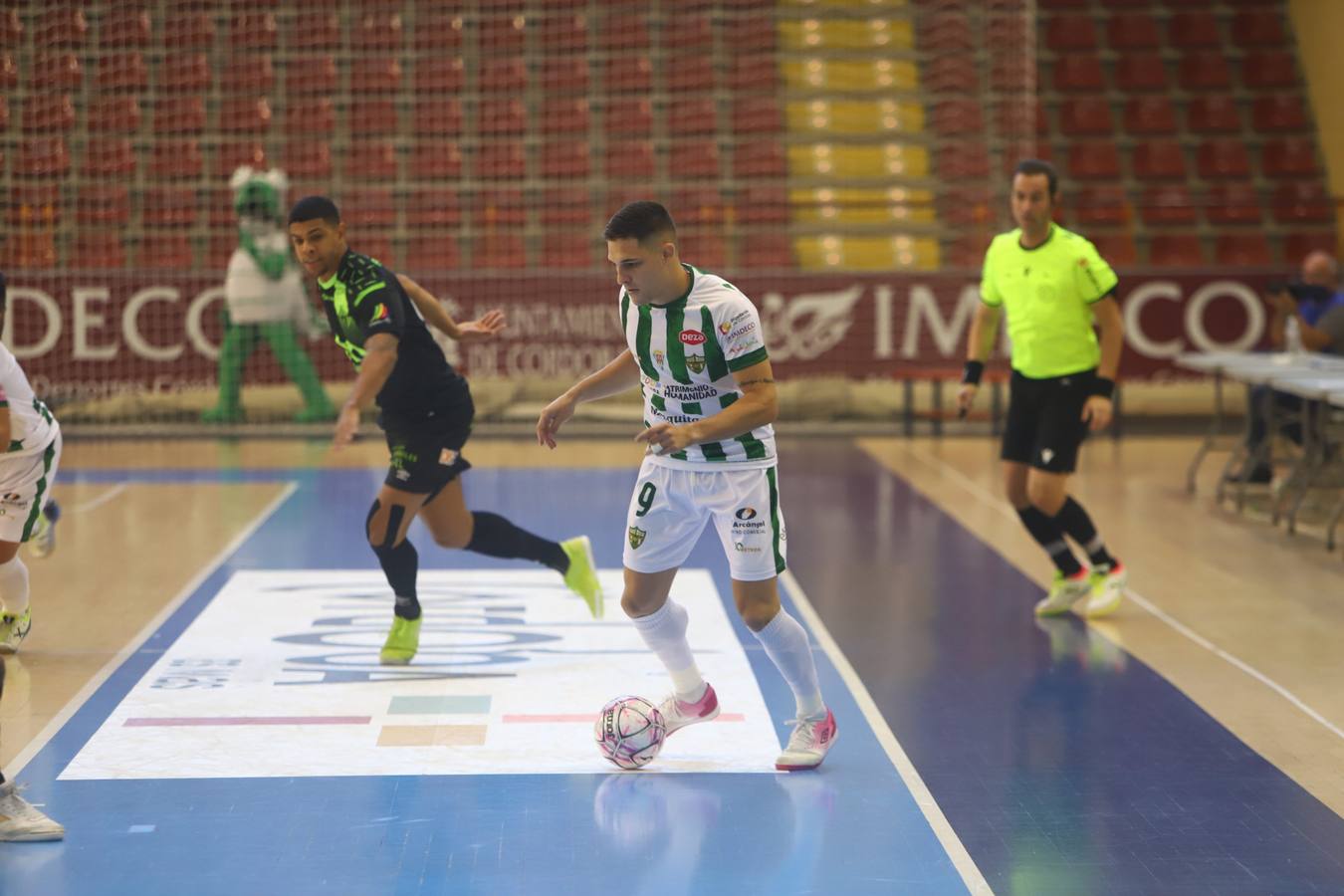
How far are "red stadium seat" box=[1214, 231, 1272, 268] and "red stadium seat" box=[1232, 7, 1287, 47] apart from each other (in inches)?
134

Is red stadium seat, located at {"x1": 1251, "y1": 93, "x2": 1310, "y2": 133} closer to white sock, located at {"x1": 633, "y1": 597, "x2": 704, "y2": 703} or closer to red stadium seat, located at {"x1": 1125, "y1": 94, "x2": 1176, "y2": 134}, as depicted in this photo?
red stadium seat, located at {"x1": 1125, "y1": 94, "x2": 1176, "y2": 134}

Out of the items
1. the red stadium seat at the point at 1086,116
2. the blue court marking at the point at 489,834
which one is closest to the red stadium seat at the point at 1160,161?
the red stadium seat at the point at 1086,116

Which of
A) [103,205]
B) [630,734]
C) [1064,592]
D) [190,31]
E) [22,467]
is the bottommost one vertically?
[1064,592]

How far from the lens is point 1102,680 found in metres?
6.59

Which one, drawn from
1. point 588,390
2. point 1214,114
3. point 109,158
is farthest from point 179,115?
point 588,390

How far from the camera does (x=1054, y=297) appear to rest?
7.43 m

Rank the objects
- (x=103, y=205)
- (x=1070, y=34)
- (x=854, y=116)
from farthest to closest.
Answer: (x=1070, y=34)
(x=854, y=116)
(x=103, y=205)

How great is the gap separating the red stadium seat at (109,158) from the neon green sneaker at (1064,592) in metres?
12.8

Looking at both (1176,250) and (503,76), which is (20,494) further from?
(1176,250)

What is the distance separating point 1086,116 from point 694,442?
52.7ft

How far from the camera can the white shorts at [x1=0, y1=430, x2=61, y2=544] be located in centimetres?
633

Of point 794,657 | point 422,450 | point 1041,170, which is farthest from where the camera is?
point 1041,170

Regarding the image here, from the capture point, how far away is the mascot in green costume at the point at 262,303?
1502cm

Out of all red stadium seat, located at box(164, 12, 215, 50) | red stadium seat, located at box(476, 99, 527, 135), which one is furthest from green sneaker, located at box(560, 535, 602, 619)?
red stadium seat, located at box(164, 12, 215, 50)
